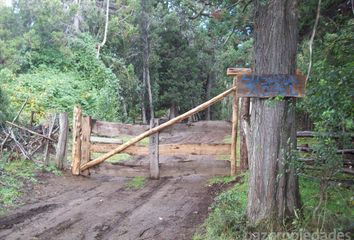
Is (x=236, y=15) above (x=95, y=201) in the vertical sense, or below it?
above

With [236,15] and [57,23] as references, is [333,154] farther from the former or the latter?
[57,23]

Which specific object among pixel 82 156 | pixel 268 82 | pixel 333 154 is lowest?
pixel 82 156

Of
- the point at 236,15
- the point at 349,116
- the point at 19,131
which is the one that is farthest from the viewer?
the point at 19,131

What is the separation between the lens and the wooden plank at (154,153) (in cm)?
848

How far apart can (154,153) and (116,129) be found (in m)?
1.10

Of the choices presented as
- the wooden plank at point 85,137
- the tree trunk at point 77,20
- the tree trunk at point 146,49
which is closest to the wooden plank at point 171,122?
the wooden plank at point 85,137

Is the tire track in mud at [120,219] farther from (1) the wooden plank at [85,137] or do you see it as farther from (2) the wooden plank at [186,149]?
(1) the wooden plank at [85,137]

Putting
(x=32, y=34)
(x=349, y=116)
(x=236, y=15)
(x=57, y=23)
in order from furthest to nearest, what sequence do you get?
(x=57, y=23), (x=32, y=34), (x=236, y=15), (x=349, y=116)

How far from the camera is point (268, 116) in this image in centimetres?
456

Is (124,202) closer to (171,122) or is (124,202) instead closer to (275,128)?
(171,122)

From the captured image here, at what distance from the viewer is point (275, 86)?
14.8 ft

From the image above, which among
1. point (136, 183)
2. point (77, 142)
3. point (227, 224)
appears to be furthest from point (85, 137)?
point (227, 224)

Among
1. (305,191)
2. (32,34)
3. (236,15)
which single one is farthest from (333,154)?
(32,34)

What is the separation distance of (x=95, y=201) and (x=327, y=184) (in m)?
4.36
